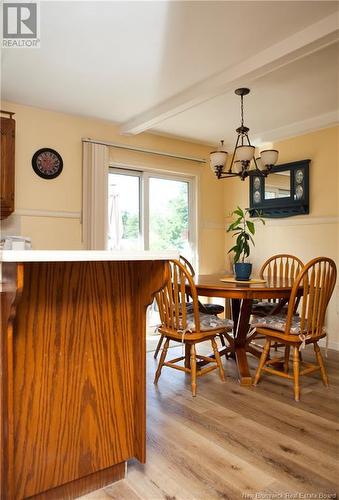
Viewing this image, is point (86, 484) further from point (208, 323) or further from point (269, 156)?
point (269, 156)

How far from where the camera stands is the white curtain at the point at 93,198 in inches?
155

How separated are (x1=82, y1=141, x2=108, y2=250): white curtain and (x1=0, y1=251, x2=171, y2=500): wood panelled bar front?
2457 millimetres

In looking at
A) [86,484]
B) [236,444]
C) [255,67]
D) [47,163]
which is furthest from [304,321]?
[47,163]

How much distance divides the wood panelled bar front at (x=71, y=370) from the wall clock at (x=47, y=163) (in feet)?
8.28

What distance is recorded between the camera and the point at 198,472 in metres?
1.67

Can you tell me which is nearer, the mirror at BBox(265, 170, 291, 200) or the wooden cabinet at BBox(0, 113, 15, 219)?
the wooden cabinet at BBox(0, 113, 15, 219)

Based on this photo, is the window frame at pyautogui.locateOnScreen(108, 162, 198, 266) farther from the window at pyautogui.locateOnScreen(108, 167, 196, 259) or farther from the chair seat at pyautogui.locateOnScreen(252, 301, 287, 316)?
the chair seat at pyautogui.locateOnScreen(252, 301, 287, 316)

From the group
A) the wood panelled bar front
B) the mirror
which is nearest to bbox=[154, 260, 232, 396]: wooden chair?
the wood panelled bar front

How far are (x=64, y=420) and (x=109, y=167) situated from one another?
10.9 feet

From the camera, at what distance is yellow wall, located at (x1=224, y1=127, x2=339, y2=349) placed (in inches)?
155

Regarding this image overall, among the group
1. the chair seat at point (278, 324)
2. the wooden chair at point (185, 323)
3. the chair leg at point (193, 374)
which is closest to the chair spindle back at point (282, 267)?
the chair seat at point (278, 324)

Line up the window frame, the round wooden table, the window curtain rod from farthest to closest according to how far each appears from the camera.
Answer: the window frame → the window curtain rod → the round wooden table

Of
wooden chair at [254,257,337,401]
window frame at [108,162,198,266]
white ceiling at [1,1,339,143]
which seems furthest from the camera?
window frame at [108,162,198,266]

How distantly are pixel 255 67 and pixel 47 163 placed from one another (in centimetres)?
216
